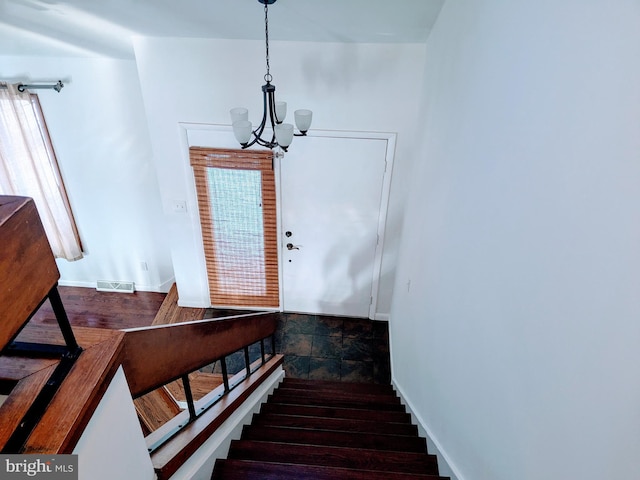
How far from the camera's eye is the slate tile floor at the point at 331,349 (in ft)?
11.1

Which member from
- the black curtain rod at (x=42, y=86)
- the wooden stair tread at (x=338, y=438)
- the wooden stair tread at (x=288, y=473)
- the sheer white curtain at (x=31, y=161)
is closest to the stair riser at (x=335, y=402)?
the wooden stair tread at (x=338, y=438)

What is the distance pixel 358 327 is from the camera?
3.88 meters

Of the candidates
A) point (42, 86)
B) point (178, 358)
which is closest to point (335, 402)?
point (178, 358)

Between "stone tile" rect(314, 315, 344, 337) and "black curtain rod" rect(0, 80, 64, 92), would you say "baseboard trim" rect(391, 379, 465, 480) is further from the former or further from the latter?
"black curtain rod" rect(0, 80, 64, 92)

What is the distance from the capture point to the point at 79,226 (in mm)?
4062

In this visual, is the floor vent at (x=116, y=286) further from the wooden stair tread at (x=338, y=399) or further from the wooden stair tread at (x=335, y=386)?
the wooden stair tread at (x=338, y=399)

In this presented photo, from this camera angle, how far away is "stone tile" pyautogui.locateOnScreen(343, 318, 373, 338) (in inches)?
149

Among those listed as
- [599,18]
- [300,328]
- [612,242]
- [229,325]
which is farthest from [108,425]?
[300,328]

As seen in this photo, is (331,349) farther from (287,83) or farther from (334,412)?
(287,83)

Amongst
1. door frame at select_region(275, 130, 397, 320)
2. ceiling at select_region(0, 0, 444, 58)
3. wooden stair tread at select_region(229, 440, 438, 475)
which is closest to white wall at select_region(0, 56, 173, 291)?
ceiling at select_region(0, 0, 444, 58)

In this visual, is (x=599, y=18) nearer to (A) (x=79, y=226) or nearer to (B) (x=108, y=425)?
(B) (x=108, y=425)

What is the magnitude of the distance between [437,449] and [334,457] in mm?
541

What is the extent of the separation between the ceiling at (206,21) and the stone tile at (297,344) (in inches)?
107

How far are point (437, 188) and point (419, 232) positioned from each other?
0.47 m
